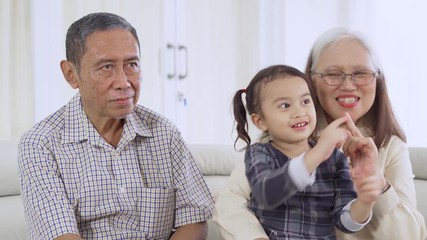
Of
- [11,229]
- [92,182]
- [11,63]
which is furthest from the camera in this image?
[11,63]

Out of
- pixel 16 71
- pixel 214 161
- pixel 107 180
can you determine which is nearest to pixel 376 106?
pixel 107 180

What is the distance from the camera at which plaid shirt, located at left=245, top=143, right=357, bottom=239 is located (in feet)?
4.46

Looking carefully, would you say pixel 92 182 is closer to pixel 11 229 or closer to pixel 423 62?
pixel 11 229

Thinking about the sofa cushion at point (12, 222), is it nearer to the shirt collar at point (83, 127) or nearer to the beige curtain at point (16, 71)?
the shirt collar at point (83, 127)

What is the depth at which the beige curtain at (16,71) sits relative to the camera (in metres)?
3.85

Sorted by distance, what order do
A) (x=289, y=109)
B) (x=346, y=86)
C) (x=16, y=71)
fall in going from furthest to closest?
(x=16, y=71)
(x=346, y=86)
(x=289, y=109)

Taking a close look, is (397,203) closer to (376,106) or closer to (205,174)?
(376,106)

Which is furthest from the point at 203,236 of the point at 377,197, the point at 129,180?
the point at 377,197

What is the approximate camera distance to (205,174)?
93.0 inches

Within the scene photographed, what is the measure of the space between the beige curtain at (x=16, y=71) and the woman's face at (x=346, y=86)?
9.40 ft

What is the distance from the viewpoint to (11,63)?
3.89 meters

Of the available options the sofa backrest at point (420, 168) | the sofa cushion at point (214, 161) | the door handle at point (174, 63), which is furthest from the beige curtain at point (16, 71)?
the sofa backrest at point (420, 168)

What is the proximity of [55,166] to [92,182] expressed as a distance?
0.37 ft

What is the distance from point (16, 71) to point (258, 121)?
2.92 m
